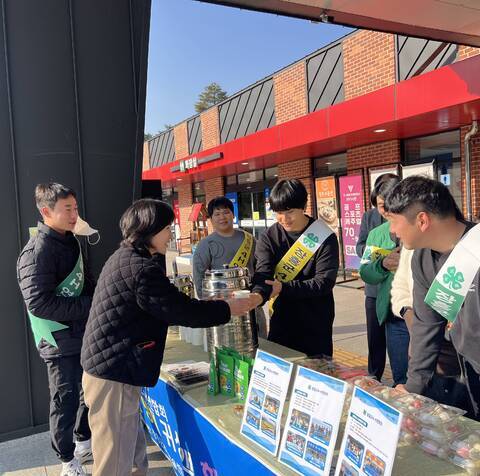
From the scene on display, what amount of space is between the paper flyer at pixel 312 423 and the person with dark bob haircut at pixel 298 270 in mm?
1045

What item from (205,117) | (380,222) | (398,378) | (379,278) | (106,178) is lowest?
(398,378)

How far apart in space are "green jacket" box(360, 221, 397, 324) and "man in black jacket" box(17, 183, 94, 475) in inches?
72.0

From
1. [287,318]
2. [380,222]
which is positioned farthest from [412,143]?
[287,318]

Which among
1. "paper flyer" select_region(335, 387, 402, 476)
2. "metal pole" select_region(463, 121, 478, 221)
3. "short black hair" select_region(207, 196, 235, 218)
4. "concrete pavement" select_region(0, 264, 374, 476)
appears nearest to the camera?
"paper flyer" select_region(335, 387, 402, 476)

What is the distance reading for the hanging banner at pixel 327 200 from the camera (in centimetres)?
991

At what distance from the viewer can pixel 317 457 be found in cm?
Answer: 136

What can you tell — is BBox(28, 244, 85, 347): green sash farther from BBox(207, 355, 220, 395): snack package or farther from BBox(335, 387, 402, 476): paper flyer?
BBox(335, 387, 402, 476): paper flyer

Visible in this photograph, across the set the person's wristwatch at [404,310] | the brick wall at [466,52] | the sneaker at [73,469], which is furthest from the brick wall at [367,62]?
the sneaker at [73,469]

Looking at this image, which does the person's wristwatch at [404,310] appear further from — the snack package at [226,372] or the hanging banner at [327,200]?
the hanging banner at [327,200]

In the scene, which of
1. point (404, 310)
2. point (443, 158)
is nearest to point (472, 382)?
point (404, 310)

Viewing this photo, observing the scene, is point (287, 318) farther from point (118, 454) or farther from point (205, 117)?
point (205, 117)

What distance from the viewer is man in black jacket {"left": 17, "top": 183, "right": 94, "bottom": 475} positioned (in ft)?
8.71

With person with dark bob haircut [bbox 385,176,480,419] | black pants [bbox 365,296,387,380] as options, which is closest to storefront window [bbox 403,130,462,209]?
black pants [bbox 365,296,387,380]

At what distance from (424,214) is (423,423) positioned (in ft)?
2.37
